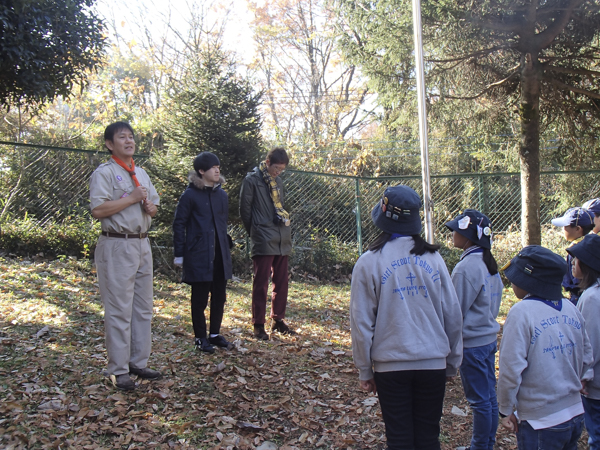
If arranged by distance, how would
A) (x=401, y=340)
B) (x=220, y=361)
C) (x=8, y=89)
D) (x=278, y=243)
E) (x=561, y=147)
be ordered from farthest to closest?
(x=561, y=147) < (x=278, y=243) < (x=8, y=89) < (x=220, y=361) < (x=401, y=340)

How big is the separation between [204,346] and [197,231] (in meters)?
1.18

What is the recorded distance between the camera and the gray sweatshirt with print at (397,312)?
104 inches

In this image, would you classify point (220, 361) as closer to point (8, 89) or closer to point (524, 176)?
point (8, 89)

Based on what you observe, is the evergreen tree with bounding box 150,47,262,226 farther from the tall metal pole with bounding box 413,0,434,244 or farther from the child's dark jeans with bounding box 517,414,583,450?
the child's dark jeans with bounding box 517,414,583,450

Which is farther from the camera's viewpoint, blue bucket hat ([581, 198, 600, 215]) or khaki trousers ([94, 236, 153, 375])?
blue bucket hat ([581, 198, 600, 215])

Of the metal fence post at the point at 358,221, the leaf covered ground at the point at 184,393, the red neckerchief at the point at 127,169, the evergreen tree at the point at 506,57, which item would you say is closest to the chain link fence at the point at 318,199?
the metal fence post at the point at 358,221

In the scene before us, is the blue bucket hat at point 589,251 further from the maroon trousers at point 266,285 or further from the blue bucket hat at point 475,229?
the maroon trousers at point 266,285

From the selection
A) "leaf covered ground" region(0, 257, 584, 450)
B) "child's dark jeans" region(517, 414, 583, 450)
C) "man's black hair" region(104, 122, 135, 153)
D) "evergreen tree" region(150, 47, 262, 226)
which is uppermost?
"evergreen tree" region(150, 47, 262, 226)

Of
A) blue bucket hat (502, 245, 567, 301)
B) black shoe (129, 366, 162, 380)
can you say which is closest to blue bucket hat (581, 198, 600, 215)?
blue bucket hat (502, 245, 567, 301)

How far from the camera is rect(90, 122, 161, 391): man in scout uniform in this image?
408 cm

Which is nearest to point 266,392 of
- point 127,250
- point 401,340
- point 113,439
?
point 113,439

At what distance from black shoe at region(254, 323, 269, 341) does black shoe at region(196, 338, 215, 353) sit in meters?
0.71

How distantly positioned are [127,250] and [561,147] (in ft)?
27.9

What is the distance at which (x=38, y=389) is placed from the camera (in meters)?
4.07
